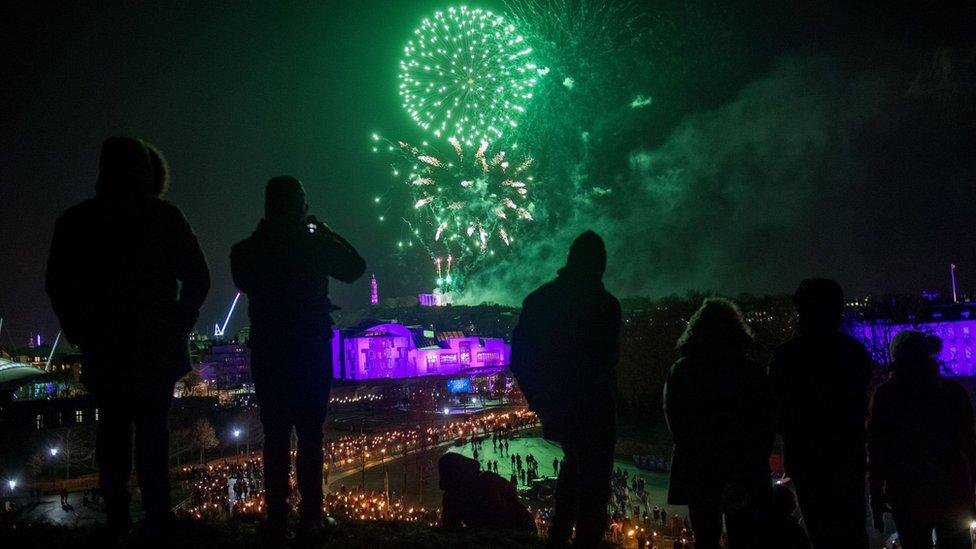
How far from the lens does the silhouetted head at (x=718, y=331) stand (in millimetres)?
3639

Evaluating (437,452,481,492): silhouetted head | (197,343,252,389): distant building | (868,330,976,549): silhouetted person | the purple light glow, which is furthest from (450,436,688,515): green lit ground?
(197,343,252,389): distant building

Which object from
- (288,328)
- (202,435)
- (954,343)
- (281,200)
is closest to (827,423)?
(288,328)

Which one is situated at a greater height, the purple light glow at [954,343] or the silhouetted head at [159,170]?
the silhouetted head at [159,170]

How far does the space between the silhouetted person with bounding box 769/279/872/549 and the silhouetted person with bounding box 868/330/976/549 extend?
0.88m

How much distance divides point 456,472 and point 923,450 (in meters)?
5.38

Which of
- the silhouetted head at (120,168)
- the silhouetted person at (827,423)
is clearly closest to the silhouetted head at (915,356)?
the silhouetted person at (827,423)

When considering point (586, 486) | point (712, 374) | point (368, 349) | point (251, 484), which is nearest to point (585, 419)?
point (586, 486)

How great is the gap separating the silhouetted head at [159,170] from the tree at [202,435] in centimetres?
3976

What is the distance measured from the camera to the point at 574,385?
383 cm

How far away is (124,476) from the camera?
11.9ft

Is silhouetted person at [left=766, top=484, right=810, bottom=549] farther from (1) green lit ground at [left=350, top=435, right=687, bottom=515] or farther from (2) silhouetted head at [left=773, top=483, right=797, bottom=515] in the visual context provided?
(1) green lit ground at [left=350, top=435, right=687, bottom=515]

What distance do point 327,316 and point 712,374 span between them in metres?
2.85

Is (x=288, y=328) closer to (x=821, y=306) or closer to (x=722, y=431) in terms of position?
(x=722, y=431)

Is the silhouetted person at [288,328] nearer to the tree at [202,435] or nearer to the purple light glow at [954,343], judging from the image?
Result: the tree at [202,435]
